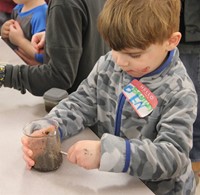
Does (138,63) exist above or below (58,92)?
above

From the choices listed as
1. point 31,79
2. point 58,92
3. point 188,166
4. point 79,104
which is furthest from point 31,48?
point 188,166

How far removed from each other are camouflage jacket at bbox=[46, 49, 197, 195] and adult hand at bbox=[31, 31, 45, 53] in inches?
25.0

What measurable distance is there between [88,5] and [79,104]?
0.37m

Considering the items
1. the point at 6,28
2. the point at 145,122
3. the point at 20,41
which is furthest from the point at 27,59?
the point at 145,122

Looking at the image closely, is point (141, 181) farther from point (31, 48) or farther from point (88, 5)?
point (31, 48)

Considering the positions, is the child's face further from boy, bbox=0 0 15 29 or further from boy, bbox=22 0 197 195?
boy, bbox=0 0 15 29

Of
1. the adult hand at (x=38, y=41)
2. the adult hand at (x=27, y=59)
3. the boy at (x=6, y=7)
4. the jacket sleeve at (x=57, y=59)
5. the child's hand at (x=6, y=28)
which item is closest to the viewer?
the jacket sleeve at (x=57, y=59)

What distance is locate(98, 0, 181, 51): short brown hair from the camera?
0.85 meters

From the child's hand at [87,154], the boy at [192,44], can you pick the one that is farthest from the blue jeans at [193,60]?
the child's hand at [87,154]

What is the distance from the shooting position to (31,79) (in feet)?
4.19

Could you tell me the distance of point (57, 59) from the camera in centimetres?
125

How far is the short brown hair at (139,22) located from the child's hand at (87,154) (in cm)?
24

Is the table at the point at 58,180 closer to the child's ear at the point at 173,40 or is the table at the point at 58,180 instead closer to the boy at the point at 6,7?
the child's ear at the point at 173,40

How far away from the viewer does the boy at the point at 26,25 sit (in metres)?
1.82
